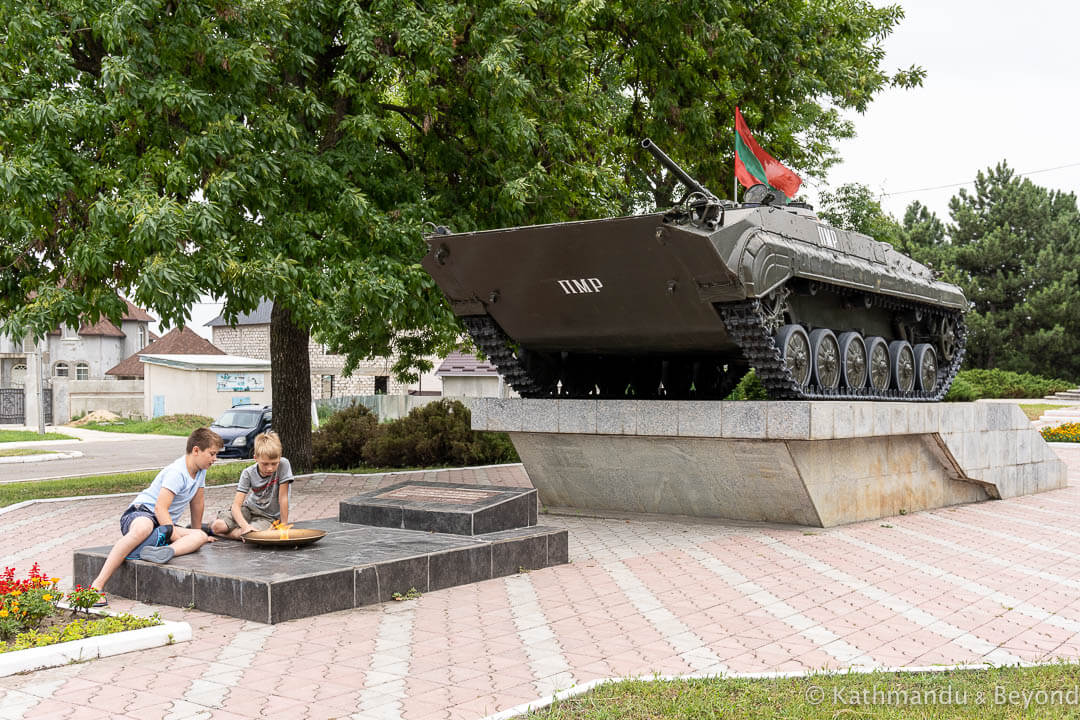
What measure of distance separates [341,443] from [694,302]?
1073cm

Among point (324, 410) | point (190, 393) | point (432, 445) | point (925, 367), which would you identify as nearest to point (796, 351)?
point (925, 367)

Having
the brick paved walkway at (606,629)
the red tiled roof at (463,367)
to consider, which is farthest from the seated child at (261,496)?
the red tiled roof at (463,367)

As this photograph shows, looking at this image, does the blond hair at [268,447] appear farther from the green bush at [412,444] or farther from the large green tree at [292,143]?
the green bush at [412,444]

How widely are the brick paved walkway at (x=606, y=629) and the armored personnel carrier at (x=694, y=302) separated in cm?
232

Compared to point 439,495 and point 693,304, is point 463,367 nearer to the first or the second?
point 693,304

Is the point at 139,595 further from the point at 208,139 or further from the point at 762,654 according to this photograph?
the point at 208,139

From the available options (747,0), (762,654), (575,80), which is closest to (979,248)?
(747,0)

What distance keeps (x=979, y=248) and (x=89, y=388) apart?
37636mm

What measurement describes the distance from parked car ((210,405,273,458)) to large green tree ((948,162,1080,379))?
31.0m

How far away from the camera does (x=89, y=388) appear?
146ft

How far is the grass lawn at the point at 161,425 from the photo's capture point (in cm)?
3744

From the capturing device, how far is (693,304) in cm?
1112

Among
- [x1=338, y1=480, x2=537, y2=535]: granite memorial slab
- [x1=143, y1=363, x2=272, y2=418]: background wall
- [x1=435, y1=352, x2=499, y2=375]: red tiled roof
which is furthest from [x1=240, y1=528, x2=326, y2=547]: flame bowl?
[x1=435, y1=352, x2=499, y2=375]: red tiled roof

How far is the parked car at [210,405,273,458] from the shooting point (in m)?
25.2
